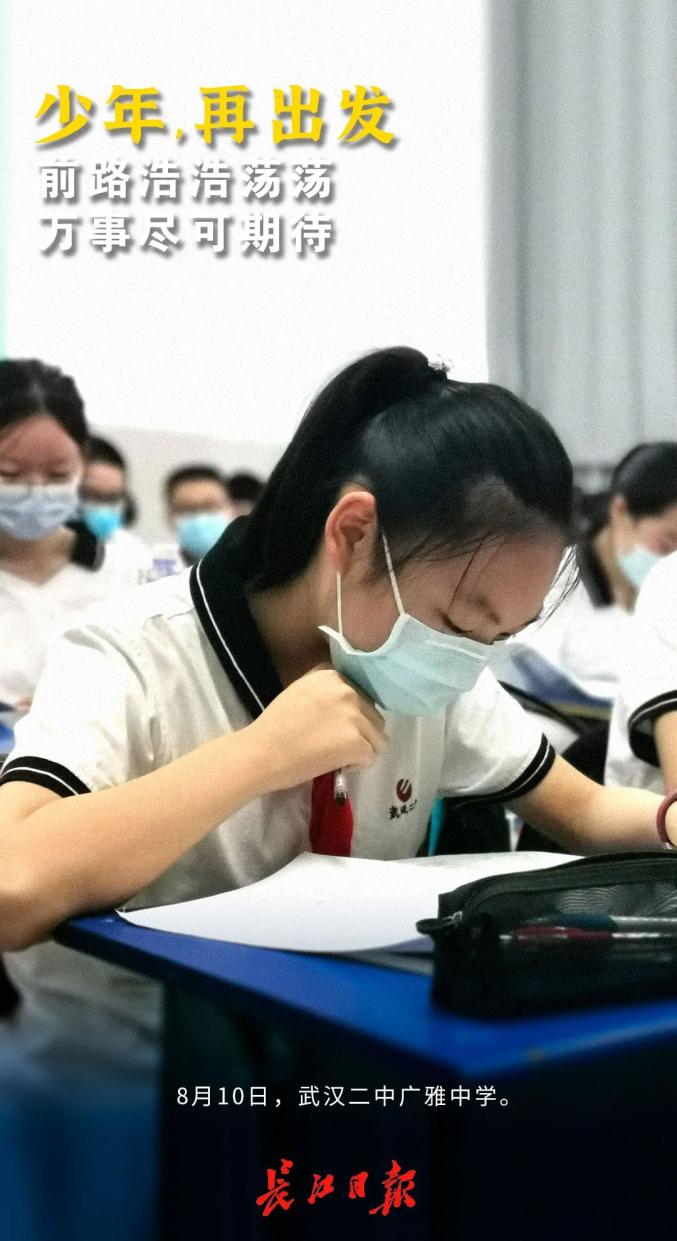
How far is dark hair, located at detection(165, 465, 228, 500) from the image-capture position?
3.59 metres

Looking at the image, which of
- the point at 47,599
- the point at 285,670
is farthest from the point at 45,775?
the point at 47,599

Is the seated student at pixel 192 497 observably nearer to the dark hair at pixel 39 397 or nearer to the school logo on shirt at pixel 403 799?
the dark hair at pixel 39 397

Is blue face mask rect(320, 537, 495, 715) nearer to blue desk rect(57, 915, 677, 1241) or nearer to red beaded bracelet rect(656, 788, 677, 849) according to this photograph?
red beaded bracelet rect(656, 788, 677, 849)

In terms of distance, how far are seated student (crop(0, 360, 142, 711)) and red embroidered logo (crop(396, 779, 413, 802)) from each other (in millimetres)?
1209

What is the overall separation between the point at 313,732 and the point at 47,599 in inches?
71.4

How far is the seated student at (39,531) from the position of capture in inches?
93.5

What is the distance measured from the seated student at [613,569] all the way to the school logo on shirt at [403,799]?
17.4 inches

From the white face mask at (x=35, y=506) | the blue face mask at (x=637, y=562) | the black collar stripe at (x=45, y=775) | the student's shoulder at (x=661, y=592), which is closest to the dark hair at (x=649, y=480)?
the blue face mask at (x=637, y=562)

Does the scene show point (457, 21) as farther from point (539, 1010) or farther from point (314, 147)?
point (539, 1010)

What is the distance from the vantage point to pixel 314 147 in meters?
3.06

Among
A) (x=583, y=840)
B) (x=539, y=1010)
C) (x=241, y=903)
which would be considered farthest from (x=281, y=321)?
(x=539, y=1010)

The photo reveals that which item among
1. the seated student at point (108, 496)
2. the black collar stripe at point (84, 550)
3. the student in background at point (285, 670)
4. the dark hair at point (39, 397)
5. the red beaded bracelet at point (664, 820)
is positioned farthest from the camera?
the seated student at point (108, 496)

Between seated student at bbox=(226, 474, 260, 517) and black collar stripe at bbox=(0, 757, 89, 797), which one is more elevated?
seated student at bbox=(226, 474, 260, 517)

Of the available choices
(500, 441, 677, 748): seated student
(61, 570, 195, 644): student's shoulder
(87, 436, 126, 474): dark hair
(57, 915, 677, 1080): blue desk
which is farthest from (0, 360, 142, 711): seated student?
(57, 915, 677, 1080): blue desk
